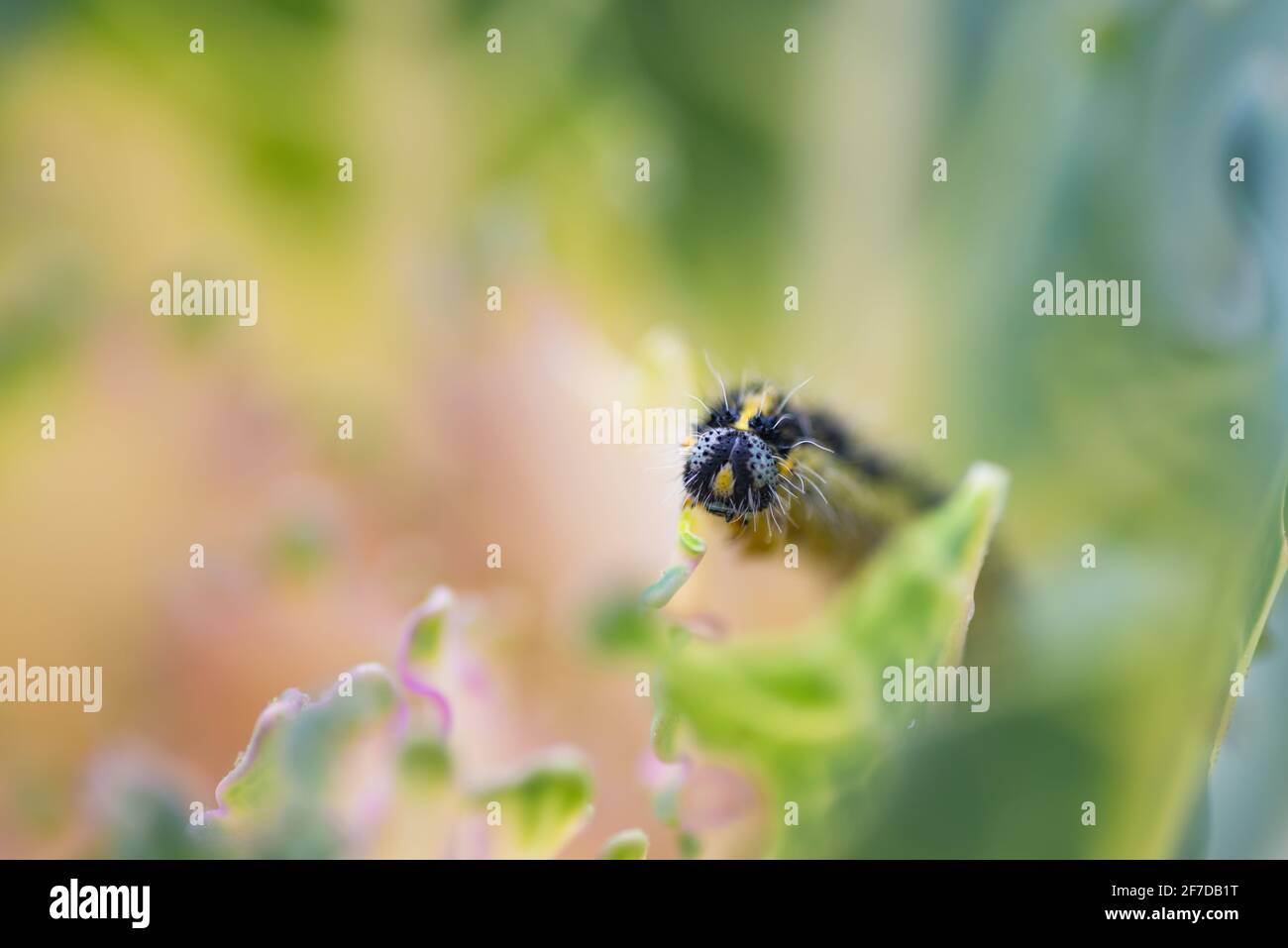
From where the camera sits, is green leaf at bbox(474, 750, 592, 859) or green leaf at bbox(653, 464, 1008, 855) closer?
green leaf at bbox(653, 464, 1008, 855)

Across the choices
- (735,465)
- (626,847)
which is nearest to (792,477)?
(735,465)

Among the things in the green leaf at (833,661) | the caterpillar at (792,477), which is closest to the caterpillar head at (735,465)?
the caterpillar at (792,477)

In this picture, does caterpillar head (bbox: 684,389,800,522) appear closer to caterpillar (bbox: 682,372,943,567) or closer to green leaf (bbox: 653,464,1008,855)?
caterpillar (bbox: 682,372,943,567)

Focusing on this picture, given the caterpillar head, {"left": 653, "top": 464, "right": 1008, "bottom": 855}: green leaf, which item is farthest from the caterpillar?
{"left": 653, "top": 464, "right": 1008, "bottom": 855}: green leaf

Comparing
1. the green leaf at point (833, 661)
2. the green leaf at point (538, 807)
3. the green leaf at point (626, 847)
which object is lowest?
the green leaf at point (626, 847)

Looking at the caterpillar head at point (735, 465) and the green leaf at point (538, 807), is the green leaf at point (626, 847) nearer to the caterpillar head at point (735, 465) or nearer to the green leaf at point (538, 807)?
the green leaf at point (538, 807)
